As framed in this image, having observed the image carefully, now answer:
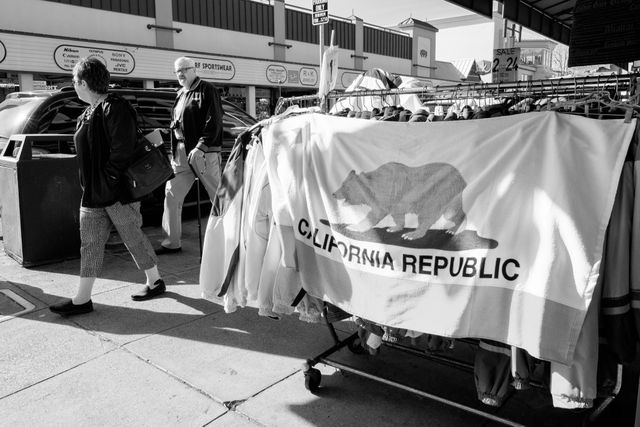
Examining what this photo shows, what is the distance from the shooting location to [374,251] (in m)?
2.43

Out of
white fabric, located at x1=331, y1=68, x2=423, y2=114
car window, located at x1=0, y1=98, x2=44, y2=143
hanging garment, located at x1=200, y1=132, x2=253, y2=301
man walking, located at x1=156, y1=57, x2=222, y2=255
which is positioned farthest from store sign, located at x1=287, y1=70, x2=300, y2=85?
hanging garment, located at x1=200, y1=132, x2=253, y2=301

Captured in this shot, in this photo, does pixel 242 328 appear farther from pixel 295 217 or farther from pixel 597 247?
pixel 597 247

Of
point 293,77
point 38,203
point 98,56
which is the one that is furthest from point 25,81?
point 38,203

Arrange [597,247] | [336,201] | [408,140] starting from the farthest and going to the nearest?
[336,201]
[408,140]
[597,247]

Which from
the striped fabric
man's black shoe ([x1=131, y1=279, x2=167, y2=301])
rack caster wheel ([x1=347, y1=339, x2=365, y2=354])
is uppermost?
the striped fabric

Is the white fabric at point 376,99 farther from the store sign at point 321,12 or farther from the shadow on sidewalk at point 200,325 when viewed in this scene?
the store sign at point 321,12

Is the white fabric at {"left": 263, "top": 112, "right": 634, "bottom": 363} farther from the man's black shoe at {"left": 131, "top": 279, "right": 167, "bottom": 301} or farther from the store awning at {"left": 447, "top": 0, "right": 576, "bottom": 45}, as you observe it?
the store awning at {"left": 447, "top": 0, "right": 576, "bottom": 45}

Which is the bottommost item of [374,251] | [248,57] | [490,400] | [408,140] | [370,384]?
[370,384]

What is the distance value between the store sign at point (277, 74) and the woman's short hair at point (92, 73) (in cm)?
1823

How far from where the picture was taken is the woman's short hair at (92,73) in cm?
375

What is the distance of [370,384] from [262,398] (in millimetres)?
640

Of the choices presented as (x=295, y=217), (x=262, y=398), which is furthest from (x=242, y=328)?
(x=295, y=217)

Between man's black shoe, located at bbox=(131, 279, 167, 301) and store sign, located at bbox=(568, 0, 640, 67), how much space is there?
4561 mm

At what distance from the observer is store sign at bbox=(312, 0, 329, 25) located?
8.33 metres
